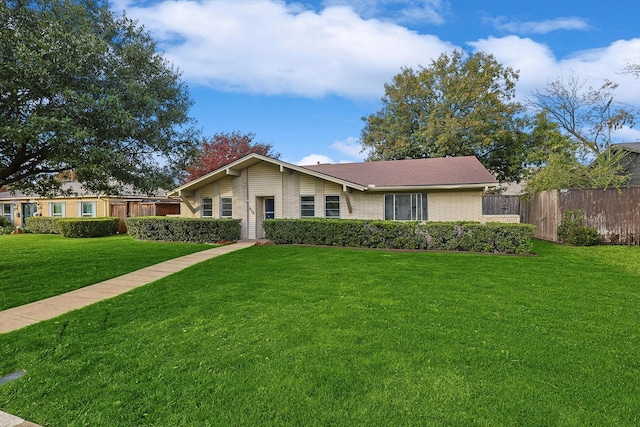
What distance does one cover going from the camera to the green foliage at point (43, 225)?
22.8m

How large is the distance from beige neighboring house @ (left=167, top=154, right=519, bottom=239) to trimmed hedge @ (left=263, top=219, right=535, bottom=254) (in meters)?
2.10

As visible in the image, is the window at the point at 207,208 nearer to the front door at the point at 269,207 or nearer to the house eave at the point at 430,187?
the front door at the point at 269,207

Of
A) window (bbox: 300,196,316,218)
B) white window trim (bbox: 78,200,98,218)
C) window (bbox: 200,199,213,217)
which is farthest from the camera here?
white window trim (bbox: 78,200,98,218)

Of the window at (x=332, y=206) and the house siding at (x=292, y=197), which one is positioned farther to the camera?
the window at (x=332, y=206)

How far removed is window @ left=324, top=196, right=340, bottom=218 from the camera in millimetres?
16031

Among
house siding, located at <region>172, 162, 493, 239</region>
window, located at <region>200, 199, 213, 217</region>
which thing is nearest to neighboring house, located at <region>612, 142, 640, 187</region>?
house siding, located at <region>172, 162, 493, 239</region>

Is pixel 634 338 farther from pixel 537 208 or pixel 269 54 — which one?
pixel 269 54

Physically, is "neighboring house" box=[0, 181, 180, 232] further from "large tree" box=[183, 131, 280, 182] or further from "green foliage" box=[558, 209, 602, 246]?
"green foliage" box=[558, 209, 602, 246]

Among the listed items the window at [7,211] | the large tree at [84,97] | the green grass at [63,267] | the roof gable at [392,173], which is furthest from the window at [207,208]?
the window at [7,211]

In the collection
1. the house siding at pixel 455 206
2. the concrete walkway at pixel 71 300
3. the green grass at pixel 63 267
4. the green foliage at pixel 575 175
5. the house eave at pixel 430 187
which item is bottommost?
the concrete walkway at pixel 71 300

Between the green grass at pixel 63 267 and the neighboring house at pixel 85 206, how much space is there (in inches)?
403

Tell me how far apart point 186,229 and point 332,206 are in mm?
6661

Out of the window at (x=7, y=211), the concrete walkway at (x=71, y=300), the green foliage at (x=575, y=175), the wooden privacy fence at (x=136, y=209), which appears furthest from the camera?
the window at (x=7, y=211)

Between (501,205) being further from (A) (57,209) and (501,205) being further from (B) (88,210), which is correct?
(A) (57,209)
